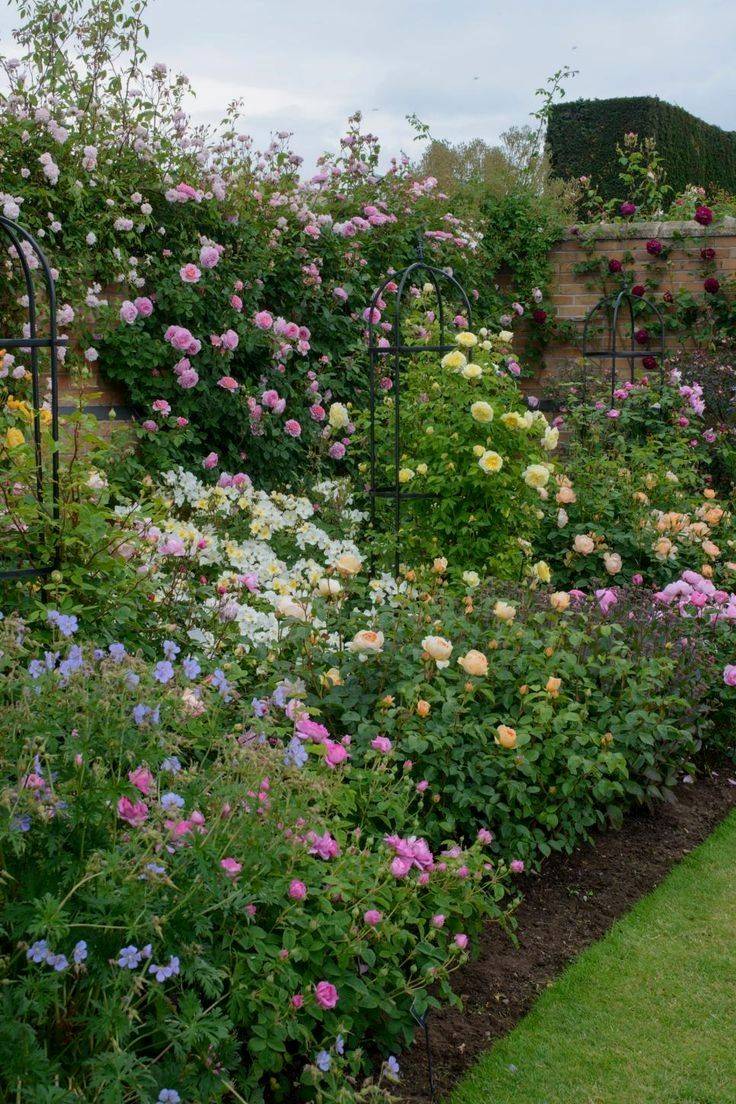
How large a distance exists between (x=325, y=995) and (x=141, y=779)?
52 cm

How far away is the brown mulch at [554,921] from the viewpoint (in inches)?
91.7

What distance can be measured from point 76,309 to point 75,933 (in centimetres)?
406

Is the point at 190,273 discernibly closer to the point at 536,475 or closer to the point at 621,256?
the point at 536,475

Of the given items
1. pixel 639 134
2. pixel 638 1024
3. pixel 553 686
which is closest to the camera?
pixel 638 1024

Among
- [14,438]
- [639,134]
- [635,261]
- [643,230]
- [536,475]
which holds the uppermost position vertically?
[639,134]

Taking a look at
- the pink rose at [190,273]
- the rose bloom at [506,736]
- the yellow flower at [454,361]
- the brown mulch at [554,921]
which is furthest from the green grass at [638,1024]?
the pink rose at [190,273]

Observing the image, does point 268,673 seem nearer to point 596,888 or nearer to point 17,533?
point 17,533

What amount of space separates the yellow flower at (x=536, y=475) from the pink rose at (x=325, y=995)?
2.53 m

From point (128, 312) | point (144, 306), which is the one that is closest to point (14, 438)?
point (128, 312)

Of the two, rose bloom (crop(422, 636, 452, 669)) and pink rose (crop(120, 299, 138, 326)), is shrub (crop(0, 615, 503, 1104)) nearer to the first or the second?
rose bloom (crop(422, 636, 452, 669))

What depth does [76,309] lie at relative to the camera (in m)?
5.20

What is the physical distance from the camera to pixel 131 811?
5.82ft

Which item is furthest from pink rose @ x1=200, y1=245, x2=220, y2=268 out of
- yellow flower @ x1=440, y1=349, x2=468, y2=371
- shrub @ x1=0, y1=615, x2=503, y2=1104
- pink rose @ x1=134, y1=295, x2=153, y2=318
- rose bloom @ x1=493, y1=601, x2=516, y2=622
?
shrub @ x1=0, y1=615, x2=503, y2=1104

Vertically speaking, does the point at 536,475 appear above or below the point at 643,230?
below
